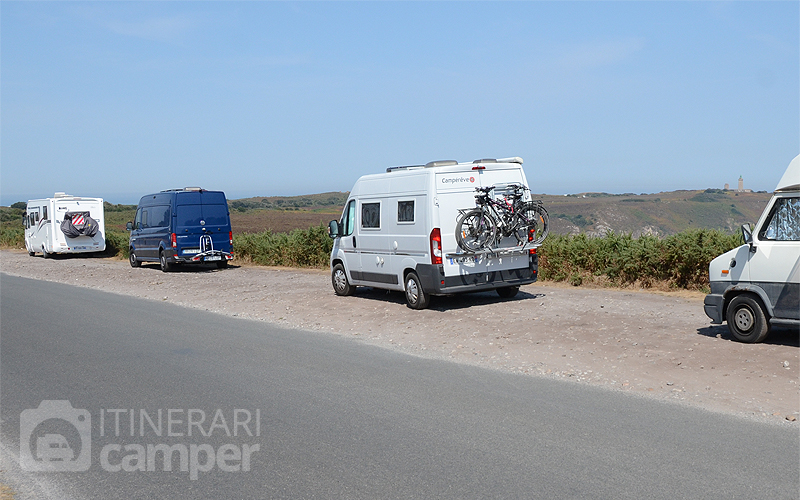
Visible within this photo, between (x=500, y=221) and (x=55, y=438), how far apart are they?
8784 mm

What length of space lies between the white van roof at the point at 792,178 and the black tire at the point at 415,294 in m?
6.37

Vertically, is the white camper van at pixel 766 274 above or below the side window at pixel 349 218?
below

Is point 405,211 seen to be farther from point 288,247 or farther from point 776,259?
point 288,247

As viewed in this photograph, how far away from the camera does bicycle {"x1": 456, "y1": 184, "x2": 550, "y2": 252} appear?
13.0m

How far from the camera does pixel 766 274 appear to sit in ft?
29.2

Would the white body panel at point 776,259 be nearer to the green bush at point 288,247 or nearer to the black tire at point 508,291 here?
the black tire at point 508,291

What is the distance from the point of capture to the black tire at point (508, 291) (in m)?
14.4

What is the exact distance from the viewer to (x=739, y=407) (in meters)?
6.80


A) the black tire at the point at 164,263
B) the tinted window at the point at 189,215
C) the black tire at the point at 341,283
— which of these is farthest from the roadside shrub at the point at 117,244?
the black tire at the point at 341,283

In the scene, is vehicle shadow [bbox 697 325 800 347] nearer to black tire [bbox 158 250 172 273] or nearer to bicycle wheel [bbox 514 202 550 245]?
bicycle wheel [bbox 514 202 550 245]

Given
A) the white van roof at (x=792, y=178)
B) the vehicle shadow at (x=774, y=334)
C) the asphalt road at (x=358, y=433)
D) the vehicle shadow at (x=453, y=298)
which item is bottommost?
the asphalt road at (x=358, y=433)

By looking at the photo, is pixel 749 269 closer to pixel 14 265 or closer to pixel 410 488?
pixel 410 488

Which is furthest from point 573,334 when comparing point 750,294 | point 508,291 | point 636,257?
point 636,257

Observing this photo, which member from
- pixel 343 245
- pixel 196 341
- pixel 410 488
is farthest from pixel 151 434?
pixel 343 245
